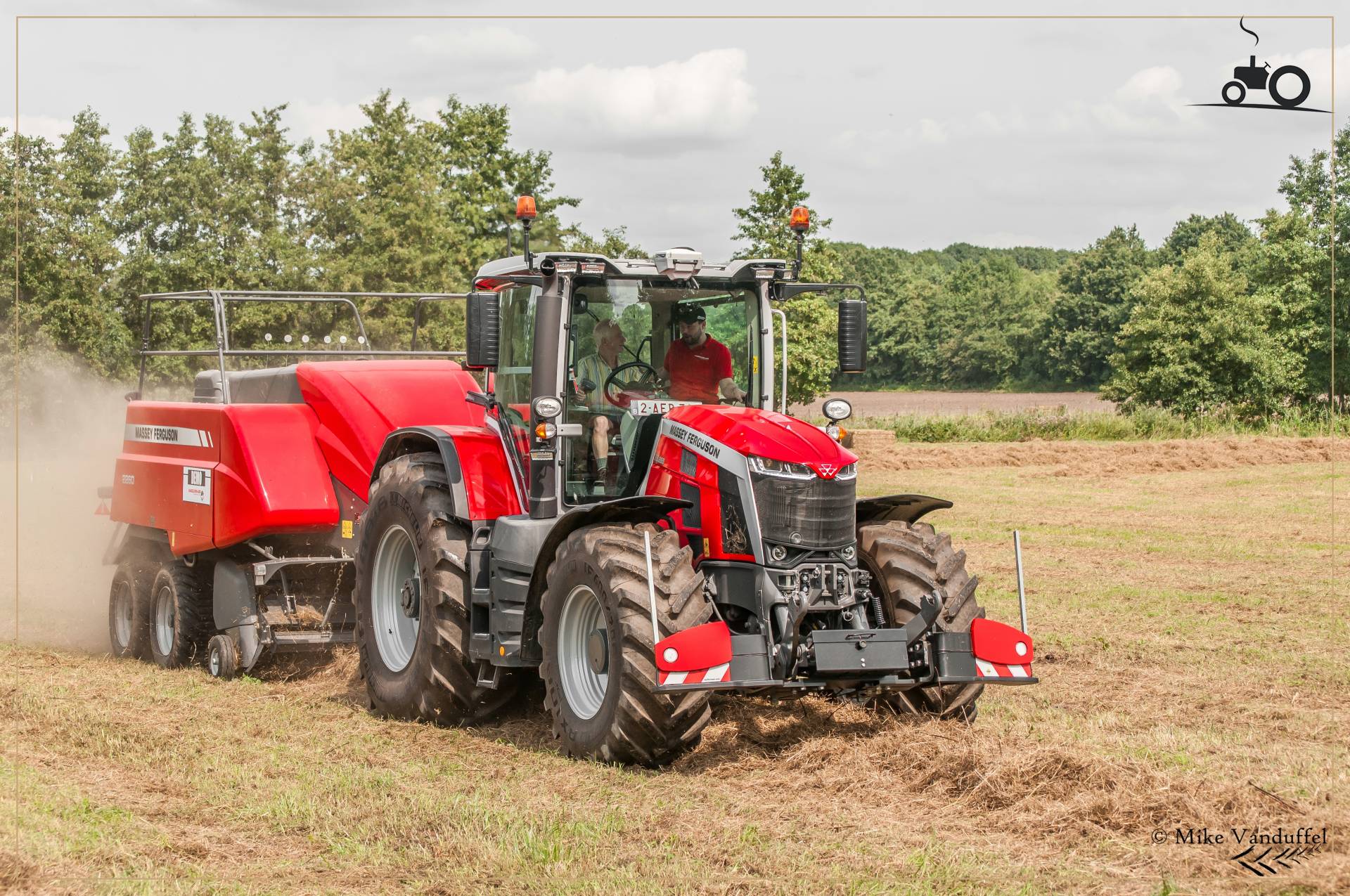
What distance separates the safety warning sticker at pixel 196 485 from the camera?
11.0m

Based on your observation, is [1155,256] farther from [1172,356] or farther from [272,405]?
[272,405]

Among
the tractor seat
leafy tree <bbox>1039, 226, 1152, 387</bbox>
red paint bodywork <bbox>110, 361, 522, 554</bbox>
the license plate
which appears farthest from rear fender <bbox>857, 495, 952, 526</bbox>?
leafy tree <bbox>1039, 226, 1152, 387</bbox>

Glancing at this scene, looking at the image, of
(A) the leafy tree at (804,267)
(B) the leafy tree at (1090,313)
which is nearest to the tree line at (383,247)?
(A) the leafy tree at (804,267)

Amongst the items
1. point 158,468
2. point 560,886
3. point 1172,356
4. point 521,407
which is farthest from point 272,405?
point 1172,356

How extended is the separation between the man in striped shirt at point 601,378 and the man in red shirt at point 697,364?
0.32m

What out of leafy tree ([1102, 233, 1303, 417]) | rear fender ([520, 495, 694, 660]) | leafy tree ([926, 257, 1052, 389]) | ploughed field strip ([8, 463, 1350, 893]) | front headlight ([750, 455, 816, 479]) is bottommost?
ploughed field strip ([8, 463, 1350, 893])

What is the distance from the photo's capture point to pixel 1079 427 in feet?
120

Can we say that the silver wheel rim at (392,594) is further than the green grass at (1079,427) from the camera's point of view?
No

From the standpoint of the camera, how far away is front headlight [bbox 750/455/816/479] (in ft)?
24.6

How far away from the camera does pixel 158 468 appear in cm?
1178

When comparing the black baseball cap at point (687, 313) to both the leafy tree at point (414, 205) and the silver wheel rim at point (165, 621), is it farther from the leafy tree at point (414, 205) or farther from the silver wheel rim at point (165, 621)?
the leafy tree at point (414, 205)

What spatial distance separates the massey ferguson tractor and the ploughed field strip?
1.10 feet

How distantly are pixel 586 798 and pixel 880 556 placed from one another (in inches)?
85.8

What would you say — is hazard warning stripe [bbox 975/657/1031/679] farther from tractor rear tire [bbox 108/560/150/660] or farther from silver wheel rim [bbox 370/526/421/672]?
tractor rear tire [bbox 108/560/150/660]
